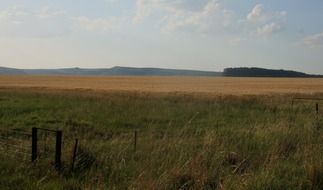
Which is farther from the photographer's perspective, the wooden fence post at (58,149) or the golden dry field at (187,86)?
the golden dry field at (187,86)

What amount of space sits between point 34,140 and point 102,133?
8623 millimetres

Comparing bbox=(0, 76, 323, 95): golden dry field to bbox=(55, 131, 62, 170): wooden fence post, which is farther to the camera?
bbox=(0, 76, 323, 95): golden dry field

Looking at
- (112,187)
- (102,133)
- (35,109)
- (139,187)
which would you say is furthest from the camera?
(35,109)

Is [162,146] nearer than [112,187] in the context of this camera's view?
Result: No

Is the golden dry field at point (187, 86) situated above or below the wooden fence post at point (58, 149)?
below

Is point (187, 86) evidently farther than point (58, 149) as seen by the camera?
Yes

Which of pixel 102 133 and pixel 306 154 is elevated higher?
pixel 306 154

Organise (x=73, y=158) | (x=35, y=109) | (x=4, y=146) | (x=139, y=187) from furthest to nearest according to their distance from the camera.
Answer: (x=35, y=109) < (x=4, y=146) < (x=73, y=158) < (x=139, y=187)

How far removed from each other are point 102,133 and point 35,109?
995 centimetres

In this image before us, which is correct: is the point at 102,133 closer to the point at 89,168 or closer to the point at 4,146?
the point at 4,146

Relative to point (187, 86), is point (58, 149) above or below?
above

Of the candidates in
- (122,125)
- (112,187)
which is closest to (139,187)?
(112,187)

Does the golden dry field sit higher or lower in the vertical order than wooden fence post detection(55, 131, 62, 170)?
lower

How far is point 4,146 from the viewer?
9.81 meters
